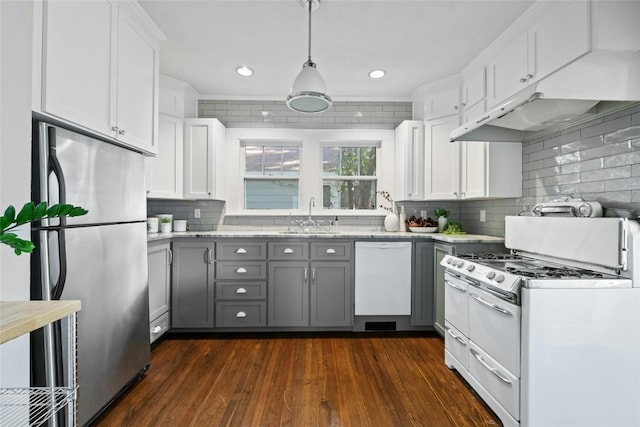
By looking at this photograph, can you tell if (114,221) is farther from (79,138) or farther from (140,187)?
(79,138)

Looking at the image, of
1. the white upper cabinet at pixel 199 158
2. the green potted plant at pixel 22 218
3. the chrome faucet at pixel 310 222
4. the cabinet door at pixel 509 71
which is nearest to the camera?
the green potted plant at pixel 22 218

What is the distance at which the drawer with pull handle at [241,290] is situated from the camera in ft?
10.0

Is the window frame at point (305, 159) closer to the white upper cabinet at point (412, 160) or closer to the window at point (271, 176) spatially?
the window at point (271, 176)

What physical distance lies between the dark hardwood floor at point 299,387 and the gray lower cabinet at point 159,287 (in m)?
0.20

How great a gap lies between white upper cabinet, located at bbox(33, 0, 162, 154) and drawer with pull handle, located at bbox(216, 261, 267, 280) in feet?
4.05

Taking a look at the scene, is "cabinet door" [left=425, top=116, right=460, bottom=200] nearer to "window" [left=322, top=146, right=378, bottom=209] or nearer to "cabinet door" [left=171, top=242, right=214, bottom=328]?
"window" [left=322, top=146, right=378, bottom=209]

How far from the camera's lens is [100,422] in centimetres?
180

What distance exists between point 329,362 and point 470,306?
1160 millimetres

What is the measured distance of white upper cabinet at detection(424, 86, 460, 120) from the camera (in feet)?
10.6

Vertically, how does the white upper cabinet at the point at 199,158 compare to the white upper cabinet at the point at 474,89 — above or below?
below

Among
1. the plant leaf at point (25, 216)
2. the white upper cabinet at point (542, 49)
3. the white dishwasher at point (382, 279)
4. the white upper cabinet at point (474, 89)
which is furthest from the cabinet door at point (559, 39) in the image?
the plant leaf at point (25, 216)

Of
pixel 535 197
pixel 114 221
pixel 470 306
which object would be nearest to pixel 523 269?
pixel 470 306

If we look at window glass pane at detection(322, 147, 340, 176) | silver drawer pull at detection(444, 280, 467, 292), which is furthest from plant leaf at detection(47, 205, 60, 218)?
window glass pane at detection(322, 147, 340, 176)

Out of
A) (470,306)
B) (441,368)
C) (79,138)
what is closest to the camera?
(79,138)
